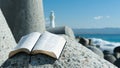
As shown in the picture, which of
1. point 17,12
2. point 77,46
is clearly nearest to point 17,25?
point 17,12

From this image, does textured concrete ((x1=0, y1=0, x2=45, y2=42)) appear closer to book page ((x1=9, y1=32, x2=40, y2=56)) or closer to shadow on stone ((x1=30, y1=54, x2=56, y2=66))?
book page ((x1=9, y1=32, x2=40, y2=56))

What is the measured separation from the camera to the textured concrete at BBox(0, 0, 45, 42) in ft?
20.9

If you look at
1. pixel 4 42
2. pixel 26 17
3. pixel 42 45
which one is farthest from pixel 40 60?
pixel 26 17

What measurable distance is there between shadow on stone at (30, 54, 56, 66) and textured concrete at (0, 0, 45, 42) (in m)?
3.60

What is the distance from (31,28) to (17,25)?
310 mm

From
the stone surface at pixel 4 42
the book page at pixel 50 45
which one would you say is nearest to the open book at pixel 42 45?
the book page at pixel 50 45

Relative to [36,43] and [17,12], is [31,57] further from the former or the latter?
[17,12]

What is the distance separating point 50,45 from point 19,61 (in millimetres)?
242

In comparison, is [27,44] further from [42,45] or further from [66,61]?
[66,61]

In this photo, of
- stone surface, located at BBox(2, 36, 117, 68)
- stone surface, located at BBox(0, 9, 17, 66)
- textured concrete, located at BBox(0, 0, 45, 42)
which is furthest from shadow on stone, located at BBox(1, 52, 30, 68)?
textured concrete, located at BBox(0, 0, 45, 42)

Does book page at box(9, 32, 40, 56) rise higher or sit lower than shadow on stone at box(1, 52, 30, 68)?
higher

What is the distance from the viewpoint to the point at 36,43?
9.09 ft

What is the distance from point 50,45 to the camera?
108 inches

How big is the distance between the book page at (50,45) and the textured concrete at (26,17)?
3.46 metres
